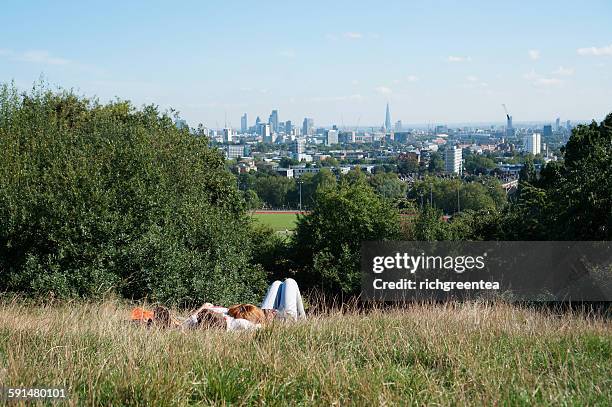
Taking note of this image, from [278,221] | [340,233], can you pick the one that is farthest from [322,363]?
[278,221]

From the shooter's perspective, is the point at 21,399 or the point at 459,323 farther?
the point at 459,323

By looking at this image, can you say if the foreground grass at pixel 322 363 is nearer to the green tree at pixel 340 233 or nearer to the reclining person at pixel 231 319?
the reclining person at pixel 231 319

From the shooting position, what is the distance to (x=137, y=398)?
416 cm

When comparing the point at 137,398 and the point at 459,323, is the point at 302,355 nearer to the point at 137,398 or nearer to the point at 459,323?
the point at 137,398

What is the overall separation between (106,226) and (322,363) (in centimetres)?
935

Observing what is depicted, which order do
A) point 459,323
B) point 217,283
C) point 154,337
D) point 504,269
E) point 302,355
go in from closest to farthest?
point 302,355, point 154,337, point 459,323, point 217,283, point 504,269

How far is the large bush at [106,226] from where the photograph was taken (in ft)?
41.8

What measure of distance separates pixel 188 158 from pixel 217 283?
9.87 meters

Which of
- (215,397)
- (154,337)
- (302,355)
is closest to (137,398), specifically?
(215,397)

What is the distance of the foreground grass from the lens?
14.0 ft

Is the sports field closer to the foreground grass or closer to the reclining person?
the reclining person

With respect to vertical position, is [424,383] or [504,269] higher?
[424,383]

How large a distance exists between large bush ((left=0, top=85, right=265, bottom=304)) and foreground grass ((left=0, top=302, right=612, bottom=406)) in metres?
4.32

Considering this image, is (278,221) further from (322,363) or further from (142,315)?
(322,363)
